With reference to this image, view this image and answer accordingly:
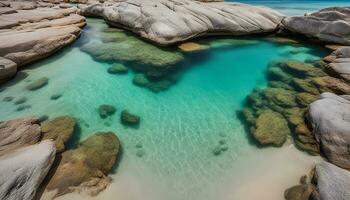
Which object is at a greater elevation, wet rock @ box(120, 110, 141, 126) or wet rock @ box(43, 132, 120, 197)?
wet rock @ box(120, 110, 141, 126)

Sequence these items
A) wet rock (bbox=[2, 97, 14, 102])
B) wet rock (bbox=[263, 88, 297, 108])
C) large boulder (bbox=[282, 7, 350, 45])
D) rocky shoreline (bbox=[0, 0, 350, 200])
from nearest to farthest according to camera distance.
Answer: rocky shoreline (bbox=[0, 0, 350, 200]) < wet rock (bbox=[2, 97, 14, 102]) < wet rock (bbox=[263, 88, 297, 108]) < large boulder (bbox=[282, 7, 350, 45])

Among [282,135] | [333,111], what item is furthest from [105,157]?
[333,111]

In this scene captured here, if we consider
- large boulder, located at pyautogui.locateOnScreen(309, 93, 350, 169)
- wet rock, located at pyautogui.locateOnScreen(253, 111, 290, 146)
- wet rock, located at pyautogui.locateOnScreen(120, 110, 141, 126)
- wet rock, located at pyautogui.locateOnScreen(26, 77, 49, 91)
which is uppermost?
large boulder, located at pyautogui.locateOnScreen(309, 93, 350, 169)

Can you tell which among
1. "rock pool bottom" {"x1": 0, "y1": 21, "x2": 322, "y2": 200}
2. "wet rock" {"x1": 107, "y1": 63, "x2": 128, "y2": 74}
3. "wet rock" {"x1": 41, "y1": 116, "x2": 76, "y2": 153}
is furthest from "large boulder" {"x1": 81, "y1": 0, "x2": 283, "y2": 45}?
"wet rock" {"x1": 41, "y1": 116, "x2": 76, "y2": 153}

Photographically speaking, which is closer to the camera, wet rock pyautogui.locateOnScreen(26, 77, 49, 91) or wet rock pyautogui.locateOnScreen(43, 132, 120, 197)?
wet rock pyautogui.locateOnScreen(43, 132, 120, 197)

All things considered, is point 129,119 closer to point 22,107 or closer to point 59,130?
point 59,130

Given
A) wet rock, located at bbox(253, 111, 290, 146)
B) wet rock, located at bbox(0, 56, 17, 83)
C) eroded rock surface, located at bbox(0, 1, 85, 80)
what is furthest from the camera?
eroded rock surface, located at bbox(0, 1, 85, 80)

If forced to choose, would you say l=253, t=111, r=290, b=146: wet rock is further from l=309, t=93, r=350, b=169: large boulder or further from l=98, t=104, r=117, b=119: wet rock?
l=98, t=104, r=117, b=119: wet rock
